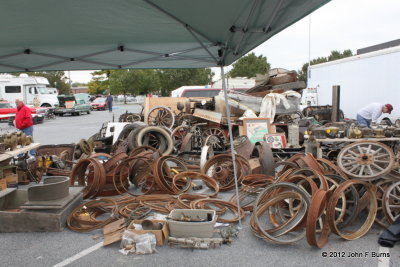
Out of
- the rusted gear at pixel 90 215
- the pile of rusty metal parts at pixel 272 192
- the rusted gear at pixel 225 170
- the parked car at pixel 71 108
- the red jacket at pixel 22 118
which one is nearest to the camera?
the pile of rusty metal parts at pixel 272 192

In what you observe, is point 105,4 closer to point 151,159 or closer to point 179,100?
point 151,159

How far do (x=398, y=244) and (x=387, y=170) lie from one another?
98 cm

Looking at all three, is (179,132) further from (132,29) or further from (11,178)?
(132,29)

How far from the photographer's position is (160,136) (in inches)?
329

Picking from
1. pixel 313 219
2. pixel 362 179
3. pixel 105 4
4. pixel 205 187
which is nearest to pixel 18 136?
pixel 205 187

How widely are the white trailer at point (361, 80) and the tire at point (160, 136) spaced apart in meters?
8.54

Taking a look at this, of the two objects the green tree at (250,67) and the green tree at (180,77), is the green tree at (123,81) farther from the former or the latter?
the green tree at (250,67)

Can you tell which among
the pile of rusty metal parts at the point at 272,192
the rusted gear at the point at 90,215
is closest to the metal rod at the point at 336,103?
the pile of rusty metal parts at the point at 272,192

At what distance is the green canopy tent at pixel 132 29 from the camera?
3.01m

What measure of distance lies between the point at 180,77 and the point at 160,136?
105ft

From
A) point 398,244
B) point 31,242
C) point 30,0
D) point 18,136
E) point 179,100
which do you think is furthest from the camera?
point 179,100

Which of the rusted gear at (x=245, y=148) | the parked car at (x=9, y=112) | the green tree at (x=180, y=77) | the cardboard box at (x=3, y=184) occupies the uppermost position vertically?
the green tree at (x=180, y=77)

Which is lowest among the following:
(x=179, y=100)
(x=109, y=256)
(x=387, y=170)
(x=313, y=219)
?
(x=109, y=256)

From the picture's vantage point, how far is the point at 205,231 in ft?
12.1
